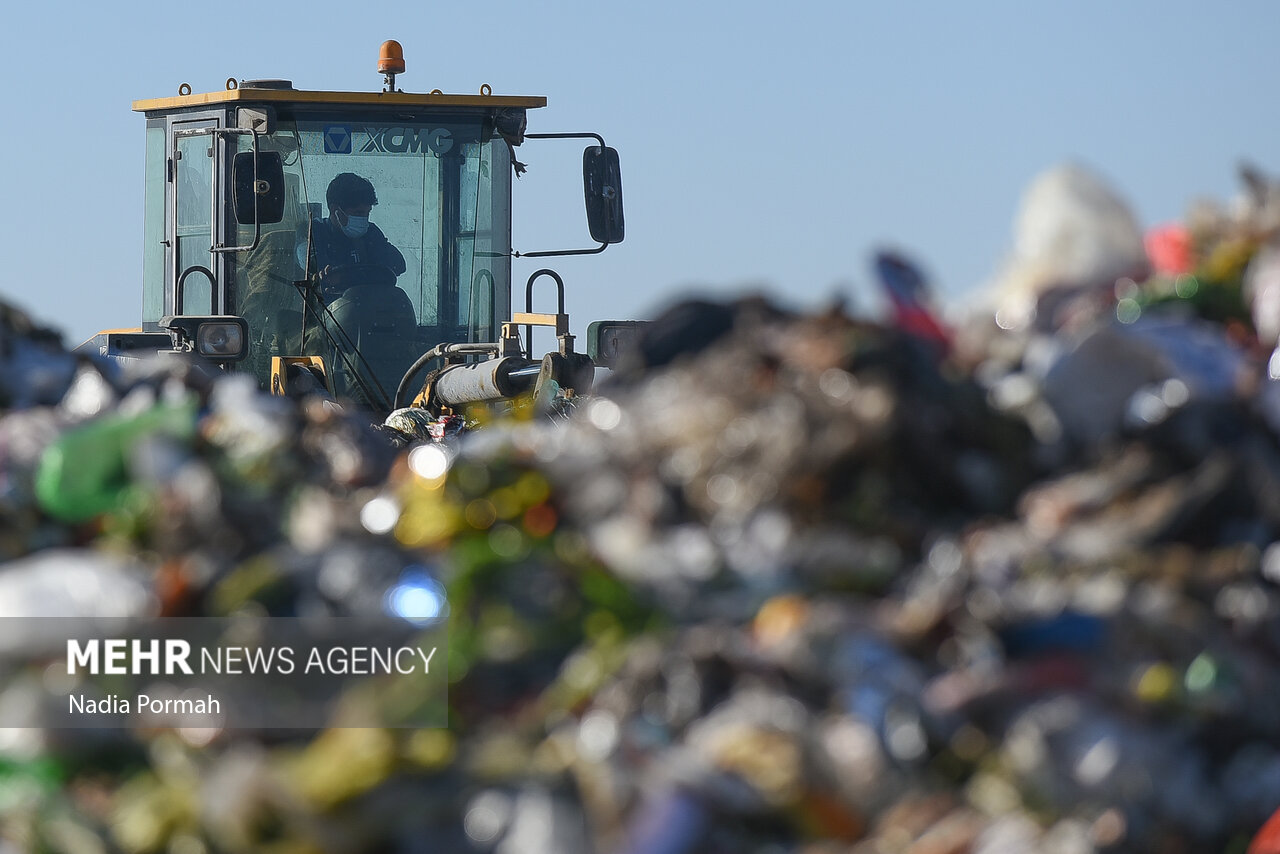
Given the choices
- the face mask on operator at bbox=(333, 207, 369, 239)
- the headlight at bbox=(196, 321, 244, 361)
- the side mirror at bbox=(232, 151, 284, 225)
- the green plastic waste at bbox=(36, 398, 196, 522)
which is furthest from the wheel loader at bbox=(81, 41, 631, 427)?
the green plastic waste at bbox=(36, 398, 196, 522)

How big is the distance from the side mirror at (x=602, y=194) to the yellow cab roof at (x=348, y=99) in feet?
2.34

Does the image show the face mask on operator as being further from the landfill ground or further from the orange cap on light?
the landfill ground

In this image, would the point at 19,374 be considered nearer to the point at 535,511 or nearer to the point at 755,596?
the point at 535,511

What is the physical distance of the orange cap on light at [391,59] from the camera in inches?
275

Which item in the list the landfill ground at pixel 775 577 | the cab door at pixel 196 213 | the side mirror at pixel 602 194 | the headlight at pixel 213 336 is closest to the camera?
the landfill ground at pixel 775 577

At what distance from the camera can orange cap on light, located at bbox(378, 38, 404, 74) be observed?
698cm

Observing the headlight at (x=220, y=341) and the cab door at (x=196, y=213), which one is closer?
the headlight at (x=220, y=341)

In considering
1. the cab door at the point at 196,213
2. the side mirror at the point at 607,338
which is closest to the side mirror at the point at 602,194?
the side mirror at the point at 607,338

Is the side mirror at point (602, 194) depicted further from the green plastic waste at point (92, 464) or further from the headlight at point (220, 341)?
the green plastic waste at point (92, 464)

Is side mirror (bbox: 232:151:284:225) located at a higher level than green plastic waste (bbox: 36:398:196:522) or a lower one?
higher

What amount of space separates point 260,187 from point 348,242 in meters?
0.96

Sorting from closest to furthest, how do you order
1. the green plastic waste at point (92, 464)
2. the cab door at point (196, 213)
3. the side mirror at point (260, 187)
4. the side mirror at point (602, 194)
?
the green plastic waste at point (92, 464) < the side mirror at point (260, 187) < the side mirror at point (602, 194) < the cab door at point (196, 213)

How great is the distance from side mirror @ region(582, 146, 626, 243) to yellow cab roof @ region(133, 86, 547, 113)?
0.71m

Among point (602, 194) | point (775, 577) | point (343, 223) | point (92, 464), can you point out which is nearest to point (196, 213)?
point (343, 223)
